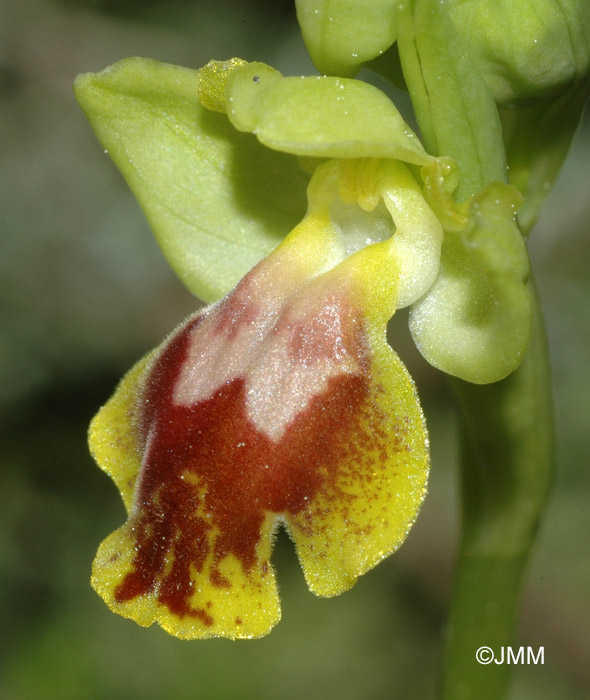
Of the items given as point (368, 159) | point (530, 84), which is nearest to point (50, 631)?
point (368, 159)

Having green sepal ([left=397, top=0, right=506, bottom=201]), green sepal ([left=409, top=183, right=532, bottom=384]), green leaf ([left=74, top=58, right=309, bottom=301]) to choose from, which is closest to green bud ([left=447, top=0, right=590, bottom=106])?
green sepal ([left=397, top=0, right=506, bottom=201])

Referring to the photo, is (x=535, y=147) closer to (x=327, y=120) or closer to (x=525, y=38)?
(x=525, y=38)

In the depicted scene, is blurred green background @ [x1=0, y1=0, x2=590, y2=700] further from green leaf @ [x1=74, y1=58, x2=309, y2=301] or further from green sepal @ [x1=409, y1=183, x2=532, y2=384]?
green sepal @ [x1=409, y1=183, x2=532, y2=384]

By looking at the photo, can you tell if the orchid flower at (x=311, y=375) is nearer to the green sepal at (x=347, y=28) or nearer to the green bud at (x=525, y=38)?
the green sepal at (x=347, y=28)

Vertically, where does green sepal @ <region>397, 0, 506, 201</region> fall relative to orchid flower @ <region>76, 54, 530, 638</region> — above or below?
above

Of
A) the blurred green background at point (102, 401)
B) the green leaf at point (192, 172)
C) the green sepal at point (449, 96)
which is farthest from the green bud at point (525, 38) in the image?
the blurred green background at point (102, 401)
